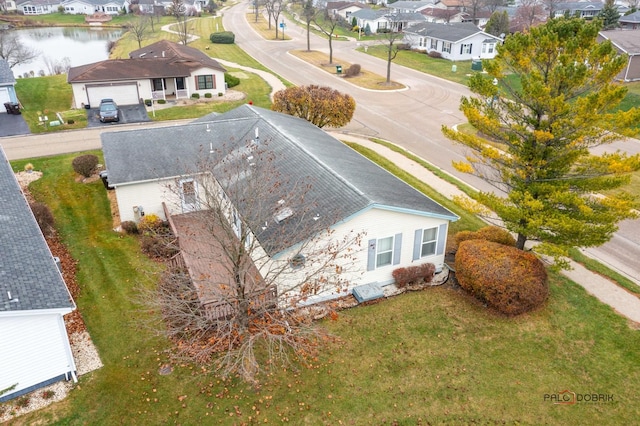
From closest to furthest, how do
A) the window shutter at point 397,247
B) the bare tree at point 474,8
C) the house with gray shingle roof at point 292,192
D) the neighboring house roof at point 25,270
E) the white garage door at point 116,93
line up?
the neighboring house roof at point 25,270, the house with gray shingle roof at point 292,192, the window shutter at point 397,247, the white garage door at point 116,93, the bare tree at point 474,8

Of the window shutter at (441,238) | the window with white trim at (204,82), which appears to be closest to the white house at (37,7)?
the window with white trim at (204,82)

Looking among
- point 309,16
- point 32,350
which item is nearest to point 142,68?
point 309,16

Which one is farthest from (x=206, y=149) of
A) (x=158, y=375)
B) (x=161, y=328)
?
(x=158, y=375)

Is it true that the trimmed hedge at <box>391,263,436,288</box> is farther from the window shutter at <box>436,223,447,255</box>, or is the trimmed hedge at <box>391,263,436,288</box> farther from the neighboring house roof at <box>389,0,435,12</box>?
the neighboring house roof at <box>389,0,435,12</box>

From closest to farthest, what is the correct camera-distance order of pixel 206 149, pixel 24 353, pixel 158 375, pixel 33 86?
pixel 24 353
pixel 158 375
pixel 206 149
pixel 33 86

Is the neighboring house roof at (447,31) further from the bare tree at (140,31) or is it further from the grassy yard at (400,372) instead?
the grassy yard at (400,372)

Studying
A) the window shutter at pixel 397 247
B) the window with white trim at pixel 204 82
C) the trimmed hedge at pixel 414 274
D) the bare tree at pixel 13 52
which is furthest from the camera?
the bare tree at pixel 13 52

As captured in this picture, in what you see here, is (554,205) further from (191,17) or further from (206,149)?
(191,17)
